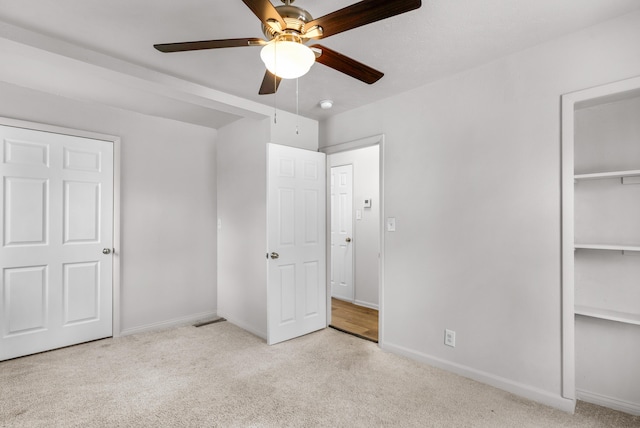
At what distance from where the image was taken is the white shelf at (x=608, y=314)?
2.02 metres

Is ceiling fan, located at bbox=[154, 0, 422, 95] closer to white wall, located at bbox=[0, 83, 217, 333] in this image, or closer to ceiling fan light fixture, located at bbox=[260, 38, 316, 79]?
ceiling fan light fixture, located at bbox=[260, 38, 316, 79]

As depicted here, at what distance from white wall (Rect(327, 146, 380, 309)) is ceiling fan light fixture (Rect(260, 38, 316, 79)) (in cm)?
313

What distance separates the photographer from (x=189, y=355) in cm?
303

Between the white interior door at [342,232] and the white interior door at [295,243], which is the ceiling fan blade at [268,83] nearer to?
the white interior door at [295,243]

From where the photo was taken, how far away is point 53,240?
3.15m

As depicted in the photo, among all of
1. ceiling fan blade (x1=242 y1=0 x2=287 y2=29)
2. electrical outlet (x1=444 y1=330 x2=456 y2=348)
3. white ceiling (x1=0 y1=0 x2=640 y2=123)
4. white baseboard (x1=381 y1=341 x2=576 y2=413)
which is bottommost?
white baseboard (x1=381 y1=341 x2=576 y2=413)

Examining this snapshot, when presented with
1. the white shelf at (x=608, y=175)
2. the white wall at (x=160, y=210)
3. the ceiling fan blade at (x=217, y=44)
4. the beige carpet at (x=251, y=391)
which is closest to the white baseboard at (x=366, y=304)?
the beige carpet at (x=251, y=391)

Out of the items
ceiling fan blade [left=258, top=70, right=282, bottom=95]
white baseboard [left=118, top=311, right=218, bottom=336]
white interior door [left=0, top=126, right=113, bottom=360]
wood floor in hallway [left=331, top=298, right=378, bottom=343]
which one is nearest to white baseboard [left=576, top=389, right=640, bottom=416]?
wood floor in hallway [left=331, top=298, right=378, bottom=343]

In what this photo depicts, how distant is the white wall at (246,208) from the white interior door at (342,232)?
133 centimetres

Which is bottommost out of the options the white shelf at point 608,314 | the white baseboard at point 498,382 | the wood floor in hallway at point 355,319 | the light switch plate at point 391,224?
the wood floor in hallway at point 355,319

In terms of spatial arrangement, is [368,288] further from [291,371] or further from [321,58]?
[321,58]

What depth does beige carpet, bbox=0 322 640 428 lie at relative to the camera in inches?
81.3

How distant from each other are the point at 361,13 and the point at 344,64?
1.52ft

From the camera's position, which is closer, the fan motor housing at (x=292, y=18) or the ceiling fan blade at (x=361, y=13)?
the ceiling fan blade at (x=361, y=13)
